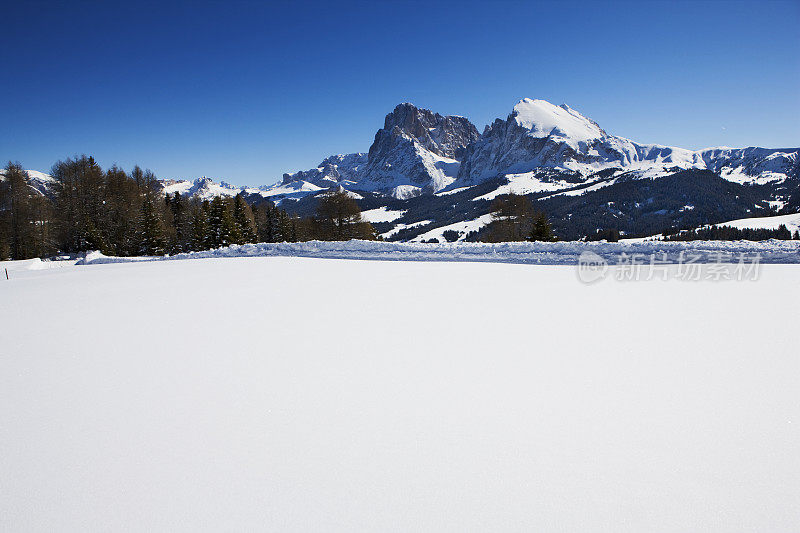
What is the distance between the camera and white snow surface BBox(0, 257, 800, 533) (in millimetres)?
2262

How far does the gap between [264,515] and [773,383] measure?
A: 4820mm

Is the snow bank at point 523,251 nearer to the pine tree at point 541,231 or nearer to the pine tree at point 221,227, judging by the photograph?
the pine tree at point 541,231

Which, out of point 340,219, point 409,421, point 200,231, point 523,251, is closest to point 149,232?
point 200,231

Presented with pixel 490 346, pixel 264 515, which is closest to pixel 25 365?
pixel 264 515

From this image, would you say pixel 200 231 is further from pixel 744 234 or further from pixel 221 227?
pixel 744 234

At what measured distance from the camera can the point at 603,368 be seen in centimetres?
396

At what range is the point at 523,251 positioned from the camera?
13781mm
